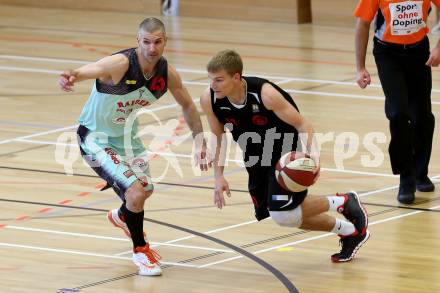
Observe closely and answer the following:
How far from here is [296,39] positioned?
18.5 metres

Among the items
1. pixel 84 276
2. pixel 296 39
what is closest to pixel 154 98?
pixel 84 276

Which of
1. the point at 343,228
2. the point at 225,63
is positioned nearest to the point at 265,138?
the point at 225,63

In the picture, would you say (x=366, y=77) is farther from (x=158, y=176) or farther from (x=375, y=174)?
(x=158, y=176)

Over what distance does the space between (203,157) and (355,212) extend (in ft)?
3.58

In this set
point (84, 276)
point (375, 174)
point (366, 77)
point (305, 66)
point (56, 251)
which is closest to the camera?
point (84, 276)

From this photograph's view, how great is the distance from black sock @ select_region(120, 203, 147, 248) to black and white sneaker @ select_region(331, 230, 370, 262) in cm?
125

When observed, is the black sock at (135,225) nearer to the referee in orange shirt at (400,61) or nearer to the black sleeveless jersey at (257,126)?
the black sleeveless jersey at (257,126)

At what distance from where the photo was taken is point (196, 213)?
8930mm

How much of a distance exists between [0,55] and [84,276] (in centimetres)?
1017

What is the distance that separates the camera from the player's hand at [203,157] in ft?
24.4

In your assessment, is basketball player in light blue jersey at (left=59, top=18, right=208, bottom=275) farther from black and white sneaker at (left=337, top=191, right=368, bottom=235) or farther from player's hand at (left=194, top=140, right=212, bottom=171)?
black and white sneaker at (left=337, top=191, right=368, bottom=235)

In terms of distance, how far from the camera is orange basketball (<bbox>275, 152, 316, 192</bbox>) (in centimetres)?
725

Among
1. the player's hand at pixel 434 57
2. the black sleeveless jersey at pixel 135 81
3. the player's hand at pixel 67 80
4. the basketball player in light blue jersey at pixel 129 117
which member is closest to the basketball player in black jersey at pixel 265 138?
the basketball player in light blue jersey at pixel 129 117

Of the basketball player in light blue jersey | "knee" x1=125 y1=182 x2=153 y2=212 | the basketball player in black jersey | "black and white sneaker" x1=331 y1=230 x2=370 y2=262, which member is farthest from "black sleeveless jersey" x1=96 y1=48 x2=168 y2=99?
"black and white sneaker" x1=331 y1=230 x2=370 y2=262
